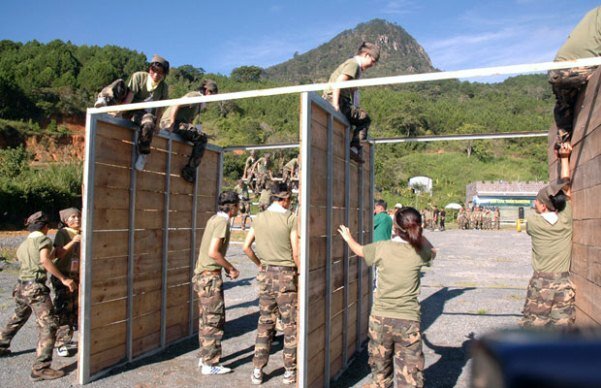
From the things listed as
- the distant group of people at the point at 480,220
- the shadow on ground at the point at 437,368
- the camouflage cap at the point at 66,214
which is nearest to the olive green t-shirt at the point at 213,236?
the camouflage cap at the point at 66,214

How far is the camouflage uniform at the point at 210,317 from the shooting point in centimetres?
586

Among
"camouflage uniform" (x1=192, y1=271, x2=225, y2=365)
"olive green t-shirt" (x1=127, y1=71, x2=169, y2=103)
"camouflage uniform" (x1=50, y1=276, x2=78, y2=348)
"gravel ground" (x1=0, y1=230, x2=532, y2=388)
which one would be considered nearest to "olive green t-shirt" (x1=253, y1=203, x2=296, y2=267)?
"camouflage uniform" (x1=192, y1=271, x2=225, y2=365)

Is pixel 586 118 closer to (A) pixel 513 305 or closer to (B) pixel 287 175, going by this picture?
(A) pixel 513 305

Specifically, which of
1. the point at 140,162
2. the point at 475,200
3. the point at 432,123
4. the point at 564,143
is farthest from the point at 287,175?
the point at 432,123

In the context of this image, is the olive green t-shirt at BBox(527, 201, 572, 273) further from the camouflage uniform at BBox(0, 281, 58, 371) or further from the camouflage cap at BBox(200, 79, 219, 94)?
the camouflage uniform at BBox(0, 281, 58, 371)

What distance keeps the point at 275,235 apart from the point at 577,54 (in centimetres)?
340

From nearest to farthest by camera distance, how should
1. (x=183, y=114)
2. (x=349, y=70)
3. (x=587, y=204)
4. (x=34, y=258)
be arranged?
1. (x=587, y=204)
2. (x=349, y=70)
3. (x=34, y=258)
4. (x=183, y=114)

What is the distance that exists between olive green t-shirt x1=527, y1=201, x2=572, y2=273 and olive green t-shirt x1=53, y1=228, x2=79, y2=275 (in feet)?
17.6

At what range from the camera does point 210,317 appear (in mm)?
5867

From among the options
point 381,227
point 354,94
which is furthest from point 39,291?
point 381,227

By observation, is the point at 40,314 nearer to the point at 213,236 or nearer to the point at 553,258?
the point at 213,236

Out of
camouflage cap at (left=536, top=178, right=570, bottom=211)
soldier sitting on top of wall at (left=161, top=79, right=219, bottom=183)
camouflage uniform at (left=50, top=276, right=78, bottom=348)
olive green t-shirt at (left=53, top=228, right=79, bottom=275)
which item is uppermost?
soldier sitting on top of wall at (left=161, top=79, right=219, bottom=183)

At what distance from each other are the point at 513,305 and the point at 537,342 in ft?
31.6

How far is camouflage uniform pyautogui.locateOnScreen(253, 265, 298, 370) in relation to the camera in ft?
17.9
